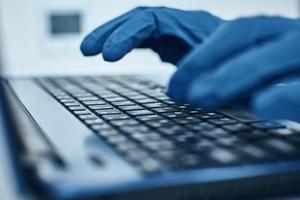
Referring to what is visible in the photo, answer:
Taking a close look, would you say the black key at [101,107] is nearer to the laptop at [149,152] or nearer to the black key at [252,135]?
the laptop at [149,152]

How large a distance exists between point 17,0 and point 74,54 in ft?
0.58

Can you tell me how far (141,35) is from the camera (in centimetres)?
52

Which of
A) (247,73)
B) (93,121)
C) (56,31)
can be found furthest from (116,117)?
(56,31)

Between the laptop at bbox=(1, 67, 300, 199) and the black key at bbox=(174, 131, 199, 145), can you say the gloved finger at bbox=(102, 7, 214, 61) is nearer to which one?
the laptop at bbox=(1, 67, 300, 199)

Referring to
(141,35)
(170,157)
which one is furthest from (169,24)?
(170,157)

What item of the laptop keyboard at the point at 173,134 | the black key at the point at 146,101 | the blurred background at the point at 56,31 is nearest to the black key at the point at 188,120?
the laptop keyboard at the point at 173,134

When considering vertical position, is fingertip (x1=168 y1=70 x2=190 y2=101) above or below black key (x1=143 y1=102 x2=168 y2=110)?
above

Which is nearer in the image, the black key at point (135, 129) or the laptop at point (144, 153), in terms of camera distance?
the laptop at point (144, 153)

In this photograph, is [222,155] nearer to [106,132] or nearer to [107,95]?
[106,132]

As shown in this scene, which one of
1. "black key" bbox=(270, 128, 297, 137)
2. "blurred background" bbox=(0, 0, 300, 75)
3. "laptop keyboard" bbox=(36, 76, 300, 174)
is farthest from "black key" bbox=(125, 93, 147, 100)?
"blurred background" bbox=(0, 0, 300, 75)

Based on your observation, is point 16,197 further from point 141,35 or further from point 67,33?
point 67,33

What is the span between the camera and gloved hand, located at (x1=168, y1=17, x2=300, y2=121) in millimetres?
299

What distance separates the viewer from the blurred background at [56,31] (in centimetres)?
106

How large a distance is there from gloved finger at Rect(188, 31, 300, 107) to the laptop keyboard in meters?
0.03
